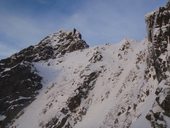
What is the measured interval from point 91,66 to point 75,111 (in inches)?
552

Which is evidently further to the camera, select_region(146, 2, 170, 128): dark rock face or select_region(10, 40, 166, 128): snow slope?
select_region(10, 40, 166, 128): snow slope

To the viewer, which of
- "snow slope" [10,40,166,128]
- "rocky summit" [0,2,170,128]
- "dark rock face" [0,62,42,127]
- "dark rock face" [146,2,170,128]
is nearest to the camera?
"dark rock face" [146,2,170,128]

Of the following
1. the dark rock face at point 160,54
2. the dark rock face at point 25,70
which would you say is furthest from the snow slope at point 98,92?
the dark rock face at point 25,70

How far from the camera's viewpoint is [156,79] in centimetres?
5159

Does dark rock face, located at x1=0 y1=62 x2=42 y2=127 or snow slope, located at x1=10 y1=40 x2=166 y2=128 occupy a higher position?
dark rock face, located at x1=0 y1=62 x2=42 y2=127

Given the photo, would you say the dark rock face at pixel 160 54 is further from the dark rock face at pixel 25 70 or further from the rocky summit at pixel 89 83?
the dark rock face at pixel 25 70

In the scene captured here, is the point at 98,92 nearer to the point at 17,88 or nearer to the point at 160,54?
the point at 160,54

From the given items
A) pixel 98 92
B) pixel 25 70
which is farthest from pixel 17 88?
pixel 98 92

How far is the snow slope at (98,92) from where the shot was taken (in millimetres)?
53916

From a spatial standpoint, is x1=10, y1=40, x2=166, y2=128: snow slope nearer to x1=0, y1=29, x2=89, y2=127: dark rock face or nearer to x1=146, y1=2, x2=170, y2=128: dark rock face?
x1=146, y1=2, x2=170, y2=128: dark rock face

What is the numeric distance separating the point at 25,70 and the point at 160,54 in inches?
1869

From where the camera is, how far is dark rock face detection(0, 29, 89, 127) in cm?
8312

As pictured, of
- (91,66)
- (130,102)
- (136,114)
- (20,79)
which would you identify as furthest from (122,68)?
(20,79)

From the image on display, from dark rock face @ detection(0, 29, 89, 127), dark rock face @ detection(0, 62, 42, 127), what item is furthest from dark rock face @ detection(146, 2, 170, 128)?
dark rock face @ detection(0, 29, 89, 127)
